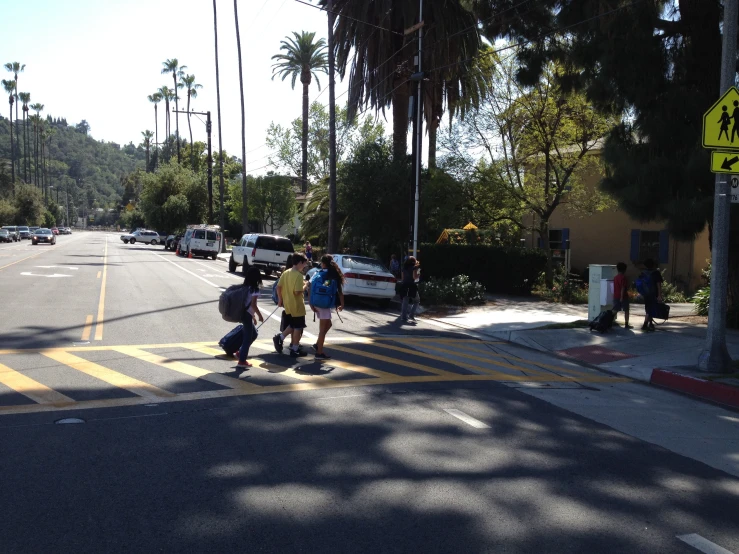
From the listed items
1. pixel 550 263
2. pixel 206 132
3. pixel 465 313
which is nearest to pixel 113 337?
pixel 465 313

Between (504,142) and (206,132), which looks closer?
(504,142)

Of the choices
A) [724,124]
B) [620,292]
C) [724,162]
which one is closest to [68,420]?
[724,162]

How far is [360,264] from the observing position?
21.3 meters

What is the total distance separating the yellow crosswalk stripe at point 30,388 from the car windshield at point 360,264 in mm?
12270

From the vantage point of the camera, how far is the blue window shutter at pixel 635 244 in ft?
93.0

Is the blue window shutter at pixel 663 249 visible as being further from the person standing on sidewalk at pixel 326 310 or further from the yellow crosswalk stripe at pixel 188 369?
the yellow crosswalk stripe at pixel 188 369

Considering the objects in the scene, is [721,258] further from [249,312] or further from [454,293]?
[454,293]

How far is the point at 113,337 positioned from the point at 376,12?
19.1 meters

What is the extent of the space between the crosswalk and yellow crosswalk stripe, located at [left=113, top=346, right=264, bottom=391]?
0.01 metres

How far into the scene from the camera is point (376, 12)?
27516 millimetres

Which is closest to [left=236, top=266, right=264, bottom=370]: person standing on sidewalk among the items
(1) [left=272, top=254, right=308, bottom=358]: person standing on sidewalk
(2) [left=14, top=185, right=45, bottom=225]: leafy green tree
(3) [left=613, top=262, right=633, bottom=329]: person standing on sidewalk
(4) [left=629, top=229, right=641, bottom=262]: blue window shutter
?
(1) [left=272, top=254, right=308, bottom=358]: person standing on sidewalk

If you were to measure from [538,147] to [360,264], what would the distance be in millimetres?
7900

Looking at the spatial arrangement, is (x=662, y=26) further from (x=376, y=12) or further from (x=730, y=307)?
(x=376, y=12)

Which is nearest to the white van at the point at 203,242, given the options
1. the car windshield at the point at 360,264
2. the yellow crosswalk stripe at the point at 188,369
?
the car windshield at the point at 360,264
